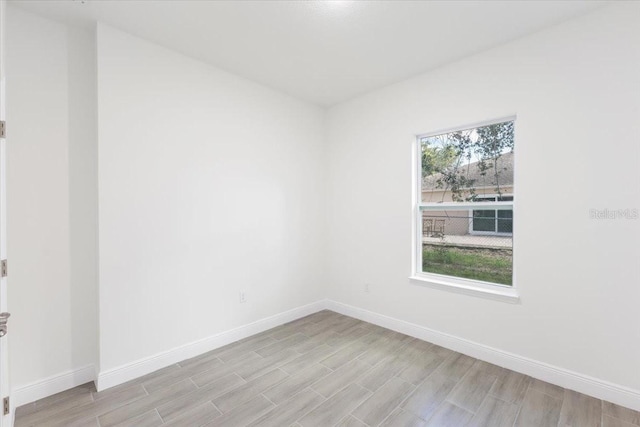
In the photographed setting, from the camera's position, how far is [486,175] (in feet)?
9.50

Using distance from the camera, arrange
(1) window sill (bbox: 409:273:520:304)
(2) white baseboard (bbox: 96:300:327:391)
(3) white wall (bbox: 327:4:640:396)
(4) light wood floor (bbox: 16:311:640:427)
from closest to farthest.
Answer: (4) light wood floor (bbox: 16:311:640:427) < (3) white wall (bbox: 327:4:640:396) < (2) white baseboard (bbox: 96:300:327:391) < (1) window sill (bbox: 409:273:520:304)

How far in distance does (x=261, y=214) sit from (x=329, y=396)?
198 centimetres

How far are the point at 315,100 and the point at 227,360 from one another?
3.22 metres

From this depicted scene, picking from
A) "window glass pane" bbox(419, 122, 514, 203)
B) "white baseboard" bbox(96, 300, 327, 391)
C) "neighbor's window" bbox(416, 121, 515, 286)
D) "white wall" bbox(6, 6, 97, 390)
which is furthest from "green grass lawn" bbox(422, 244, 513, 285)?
"white wall" bbox(6, 6, 97, 390)

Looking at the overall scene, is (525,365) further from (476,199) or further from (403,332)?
(476,199)

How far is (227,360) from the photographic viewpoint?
2748mm

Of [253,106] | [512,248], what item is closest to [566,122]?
[512,248]

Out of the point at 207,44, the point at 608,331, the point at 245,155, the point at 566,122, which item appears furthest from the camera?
the point at 245,155

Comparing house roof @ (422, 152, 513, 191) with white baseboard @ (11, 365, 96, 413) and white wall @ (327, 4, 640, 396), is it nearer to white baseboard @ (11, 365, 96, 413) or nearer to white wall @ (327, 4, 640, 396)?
white wall @ (327, 4, 640, 396)

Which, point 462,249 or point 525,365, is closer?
point 525,365

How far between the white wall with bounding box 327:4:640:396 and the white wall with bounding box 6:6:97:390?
302 centimetres

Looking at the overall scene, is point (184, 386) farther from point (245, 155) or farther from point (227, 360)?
point (245, 155)

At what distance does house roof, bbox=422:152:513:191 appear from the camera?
108 inches

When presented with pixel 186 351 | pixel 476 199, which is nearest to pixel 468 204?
pixel 476 199
